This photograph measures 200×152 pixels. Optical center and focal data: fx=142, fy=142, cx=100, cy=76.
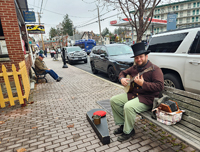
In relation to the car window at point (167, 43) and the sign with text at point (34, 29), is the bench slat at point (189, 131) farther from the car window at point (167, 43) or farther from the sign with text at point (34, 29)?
the sign with text at point (34, 29)

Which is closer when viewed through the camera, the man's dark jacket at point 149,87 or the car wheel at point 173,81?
the man's dark jacket at point 149,87

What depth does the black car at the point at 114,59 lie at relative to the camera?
6567 millimetres

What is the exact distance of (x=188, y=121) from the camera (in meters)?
2.19

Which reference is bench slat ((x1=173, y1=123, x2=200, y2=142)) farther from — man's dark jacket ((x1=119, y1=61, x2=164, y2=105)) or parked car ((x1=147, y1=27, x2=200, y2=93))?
parked car ((x1=147, y1=27, x2=200, y2=93))

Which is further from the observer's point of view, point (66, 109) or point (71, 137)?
point (66, 109)

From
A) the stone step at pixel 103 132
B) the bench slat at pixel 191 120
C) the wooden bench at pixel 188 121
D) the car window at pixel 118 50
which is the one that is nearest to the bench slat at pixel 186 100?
the wooden bench at pixel 188 121

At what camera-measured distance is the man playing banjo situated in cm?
248

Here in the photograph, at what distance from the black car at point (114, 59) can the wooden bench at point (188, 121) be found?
4.01m

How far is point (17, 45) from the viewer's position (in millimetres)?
5406

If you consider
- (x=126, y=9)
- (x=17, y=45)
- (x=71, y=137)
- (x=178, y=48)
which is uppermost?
(x=126, y=9)

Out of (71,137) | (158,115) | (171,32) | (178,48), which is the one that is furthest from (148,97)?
(171,32)

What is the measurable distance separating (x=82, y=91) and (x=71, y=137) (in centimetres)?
299

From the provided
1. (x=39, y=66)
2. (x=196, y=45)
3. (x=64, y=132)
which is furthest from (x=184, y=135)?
(x=39, y=66)

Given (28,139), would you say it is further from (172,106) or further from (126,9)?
(126,9)
